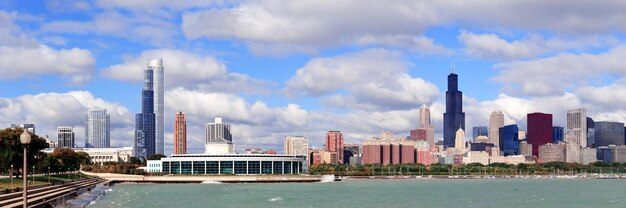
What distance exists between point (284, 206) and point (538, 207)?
38560mm

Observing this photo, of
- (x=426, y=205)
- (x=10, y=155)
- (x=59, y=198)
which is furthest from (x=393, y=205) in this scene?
(x=10, y=155)

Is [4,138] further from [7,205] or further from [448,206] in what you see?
[448,206]

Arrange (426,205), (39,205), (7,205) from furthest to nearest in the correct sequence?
(426,205)
(39,205)
(7,205)

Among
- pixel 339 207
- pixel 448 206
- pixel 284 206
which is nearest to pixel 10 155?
pixel 284 206

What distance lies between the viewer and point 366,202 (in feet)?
438

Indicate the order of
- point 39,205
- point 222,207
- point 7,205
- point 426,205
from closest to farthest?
point 7,205, point 39,205, point 222,207, point 426,205

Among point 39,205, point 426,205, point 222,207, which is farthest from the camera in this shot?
point 426,205

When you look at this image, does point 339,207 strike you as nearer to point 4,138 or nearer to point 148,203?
point 148,203

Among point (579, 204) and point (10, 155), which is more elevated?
point (10, 155)

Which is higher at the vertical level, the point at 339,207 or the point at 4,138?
the point at 4,138

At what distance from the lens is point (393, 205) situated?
12556cm

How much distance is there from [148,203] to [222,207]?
12540mm

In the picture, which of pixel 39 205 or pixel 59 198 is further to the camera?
pixel 59 198

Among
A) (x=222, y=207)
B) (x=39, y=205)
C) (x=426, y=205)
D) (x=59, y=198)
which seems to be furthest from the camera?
(x=426, y=205)
